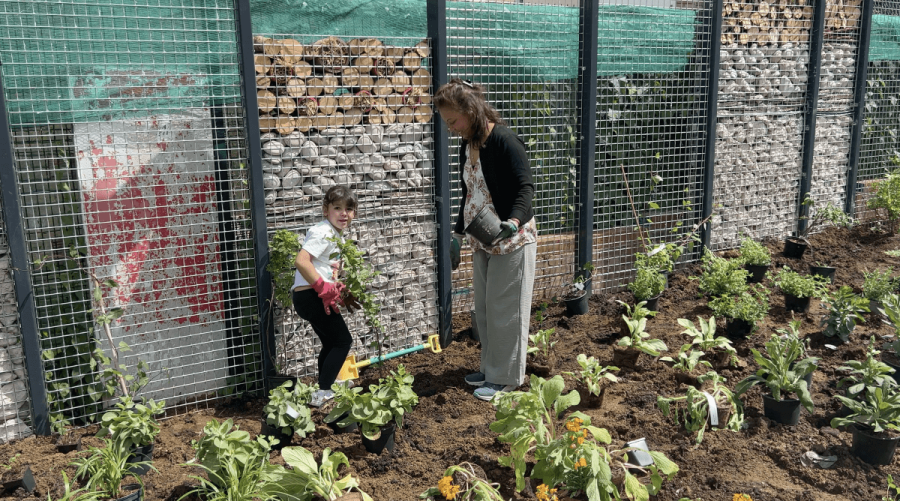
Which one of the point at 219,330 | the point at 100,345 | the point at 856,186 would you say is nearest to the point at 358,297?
the point at 219,330

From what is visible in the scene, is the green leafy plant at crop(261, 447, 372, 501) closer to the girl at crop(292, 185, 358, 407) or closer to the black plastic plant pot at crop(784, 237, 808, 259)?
the girl at crop(292, 185, 358, 407)

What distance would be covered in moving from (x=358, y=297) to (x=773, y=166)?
5.06 m

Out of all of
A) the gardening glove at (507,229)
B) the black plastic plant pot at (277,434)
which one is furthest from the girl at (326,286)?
the gardening glove at (507,229)

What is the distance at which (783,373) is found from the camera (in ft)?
13.1

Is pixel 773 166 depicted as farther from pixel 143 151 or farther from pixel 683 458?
pixel 143 151

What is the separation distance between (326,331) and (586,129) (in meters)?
2.94

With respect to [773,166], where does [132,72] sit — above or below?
above

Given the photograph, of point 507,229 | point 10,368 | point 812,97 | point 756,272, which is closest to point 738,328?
point 756,272

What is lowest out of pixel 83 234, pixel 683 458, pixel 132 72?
pixel 683 458

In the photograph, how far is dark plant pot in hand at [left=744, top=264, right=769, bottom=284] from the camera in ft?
21.4

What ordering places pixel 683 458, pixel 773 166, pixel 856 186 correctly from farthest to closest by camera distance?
pixel 856 186 < pixel 773 166 < pixel 683 458

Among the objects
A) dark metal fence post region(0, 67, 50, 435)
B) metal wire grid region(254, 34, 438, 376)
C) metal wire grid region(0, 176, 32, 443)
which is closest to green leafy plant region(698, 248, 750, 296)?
metal wire grid region(254, 34, 438, 376)

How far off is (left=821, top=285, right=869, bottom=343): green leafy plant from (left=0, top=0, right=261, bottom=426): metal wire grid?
4.08 meters

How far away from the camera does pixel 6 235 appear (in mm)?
3812
